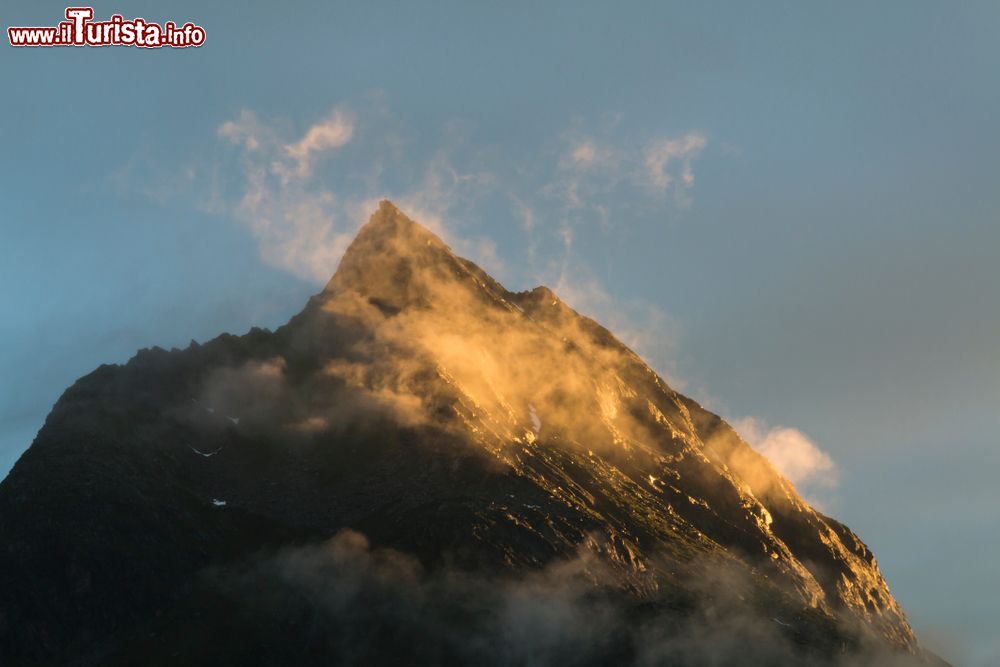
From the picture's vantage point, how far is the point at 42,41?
18862cm

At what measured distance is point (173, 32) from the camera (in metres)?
Result: 195

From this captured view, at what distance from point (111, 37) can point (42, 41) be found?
13.2 metres

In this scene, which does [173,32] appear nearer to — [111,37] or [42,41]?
[111,37]

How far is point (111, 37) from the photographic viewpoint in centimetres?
18975

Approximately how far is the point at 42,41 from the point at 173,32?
24752 millimetres

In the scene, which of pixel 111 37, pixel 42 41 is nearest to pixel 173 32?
pixel 111 37

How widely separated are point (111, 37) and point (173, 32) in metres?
12.0
